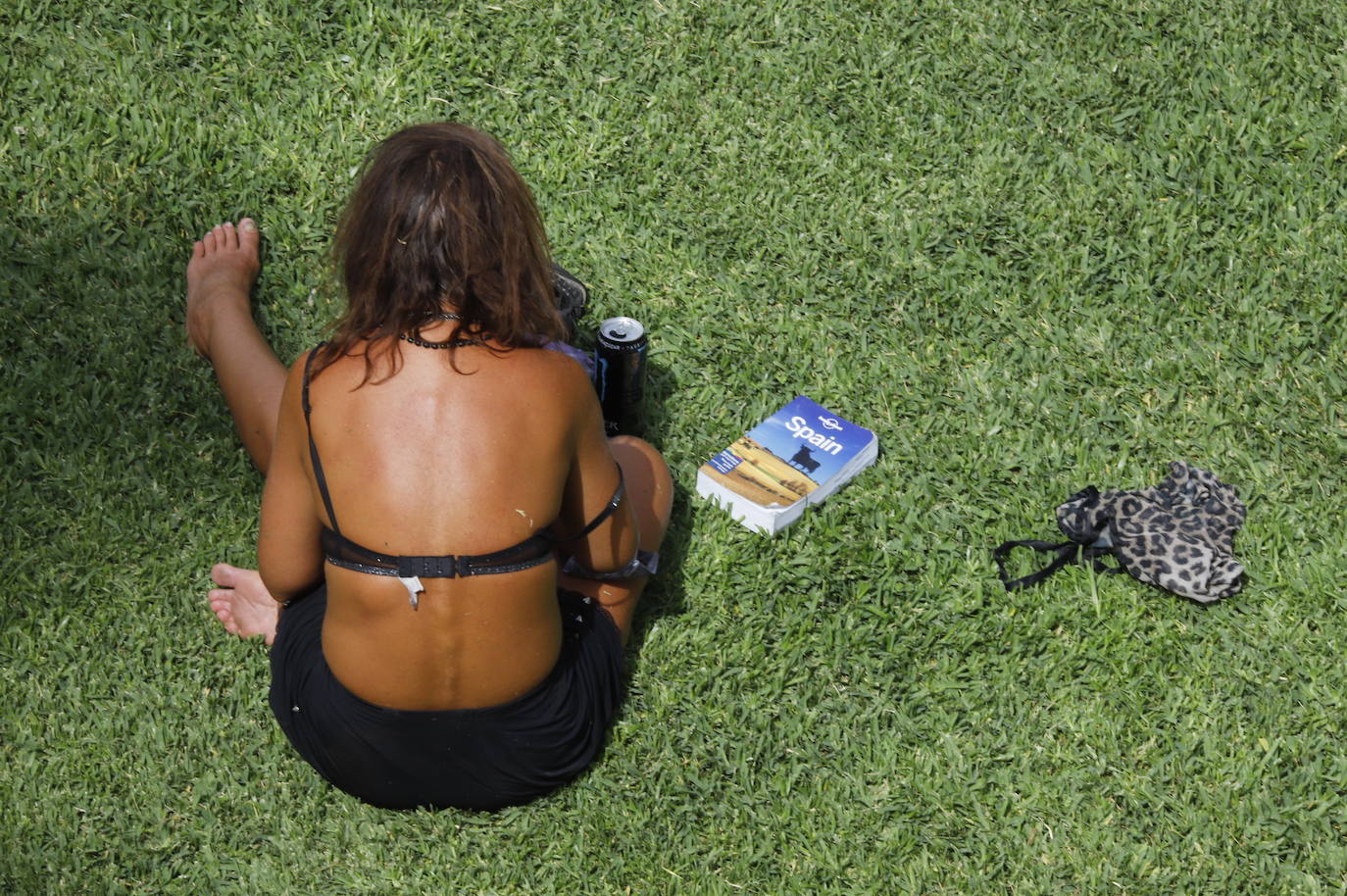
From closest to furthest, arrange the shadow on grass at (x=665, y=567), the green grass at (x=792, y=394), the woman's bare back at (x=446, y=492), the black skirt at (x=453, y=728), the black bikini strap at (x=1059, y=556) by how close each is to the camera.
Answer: the woman's bare back at (x=446, y=492), the black skirt at (x=453, y=728), the green grass at (x=792, y=394), the shadow on grass at (x=665, y=567), the black bikini strap at (x=1059, y=556)

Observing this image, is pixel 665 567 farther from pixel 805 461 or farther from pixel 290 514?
pixel 290 514

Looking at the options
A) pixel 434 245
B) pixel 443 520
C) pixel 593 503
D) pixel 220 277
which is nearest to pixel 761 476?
pixel 593 503

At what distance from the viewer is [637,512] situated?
12.0 ft

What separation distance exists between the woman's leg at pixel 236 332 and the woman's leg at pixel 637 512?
0.98 metres

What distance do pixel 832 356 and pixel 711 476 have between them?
0.78 m

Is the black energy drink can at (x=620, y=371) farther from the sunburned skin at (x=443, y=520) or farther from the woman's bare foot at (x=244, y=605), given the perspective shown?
the woman's bare foot at (x=244, y=605)

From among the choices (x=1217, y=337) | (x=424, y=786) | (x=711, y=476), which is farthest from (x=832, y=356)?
(x=424, y=786)

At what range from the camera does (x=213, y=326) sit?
421cm

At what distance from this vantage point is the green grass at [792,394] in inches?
135

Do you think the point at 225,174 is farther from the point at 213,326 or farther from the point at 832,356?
the point at 832,356

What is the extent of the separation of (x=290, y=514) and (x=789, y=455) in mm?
1751

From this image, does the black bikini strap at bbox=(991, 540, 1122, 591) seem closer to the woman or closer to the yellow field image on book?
the yellow field image on book

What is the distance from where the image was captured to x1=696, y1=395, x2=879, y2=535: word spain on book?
13.4 ft

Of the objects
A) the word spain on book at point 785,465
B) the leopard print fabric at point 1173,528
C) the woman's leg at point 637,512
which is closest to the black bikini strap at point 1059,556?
the leopard print fabric at point 1173,528
